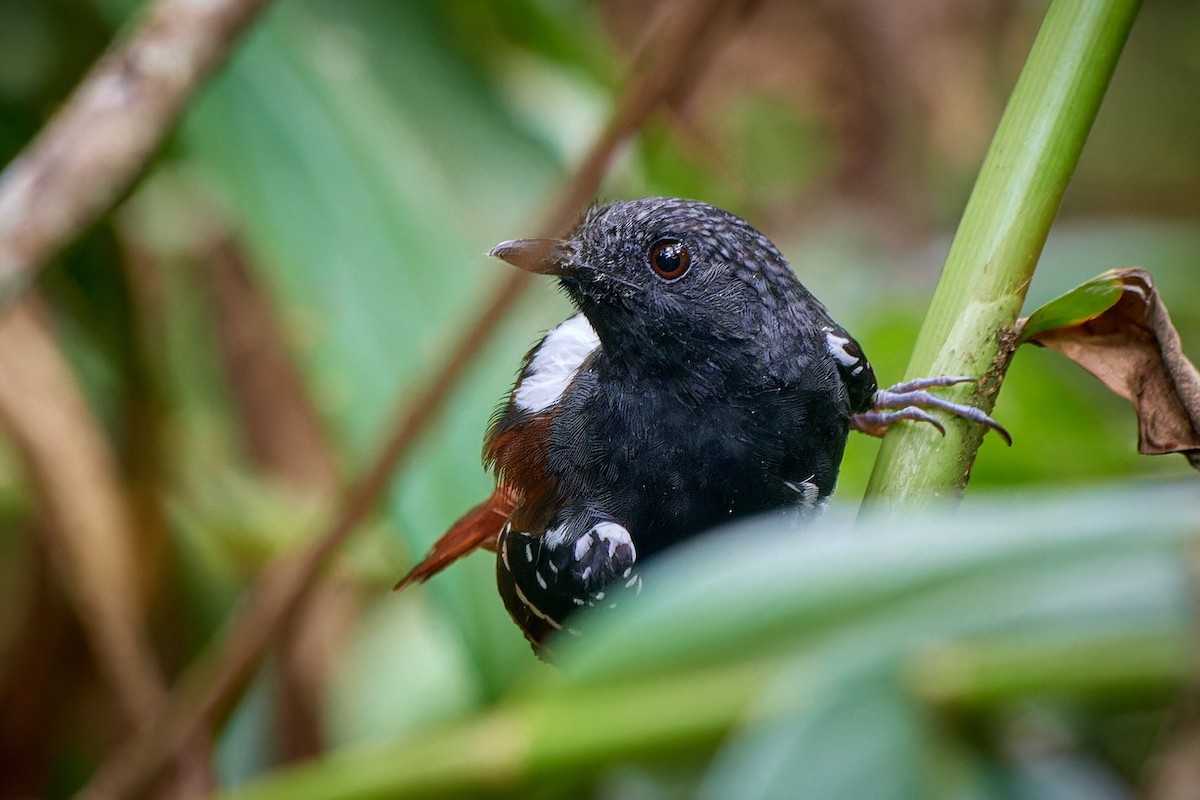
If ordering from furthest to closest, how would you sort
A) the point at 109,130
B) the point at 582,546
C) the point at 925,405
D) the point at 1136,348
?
the point at 109,130, the point at 582,546, the point at 1136,348, the point at 925,405

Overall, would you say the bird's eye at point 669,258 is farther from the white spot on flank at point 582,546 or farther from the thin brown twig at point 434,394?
the white spot on flank at point 582,546

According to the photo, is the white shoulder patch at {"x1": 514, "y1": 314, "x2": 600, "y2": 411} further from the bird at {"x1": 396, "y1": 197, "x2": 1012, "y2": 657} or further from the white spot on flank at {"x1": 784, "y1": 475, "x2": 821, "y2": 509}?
the white spot on flank at {"x1": 784, "y1": 475, "x2": 821, "y2": 509}

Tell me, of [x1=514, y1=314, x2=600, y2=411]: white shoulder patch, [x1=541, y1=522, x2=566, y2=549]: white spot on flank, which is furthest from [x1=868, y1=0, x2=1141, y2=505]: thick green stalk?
[x1=514, y1=314, x2=600, y2=411]: white shoulder patch

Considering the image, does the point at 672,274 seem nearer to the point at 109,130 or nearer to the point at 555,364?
the point at 555,364

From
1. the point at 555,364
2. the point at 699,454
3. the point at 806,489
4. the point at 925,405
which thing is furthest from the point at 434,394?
the point at 925,405

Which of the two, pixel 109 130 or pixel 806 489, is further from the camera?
pixel 109 130

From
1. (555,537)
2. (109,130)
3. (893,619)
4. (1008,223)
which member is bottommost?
(555,537)
